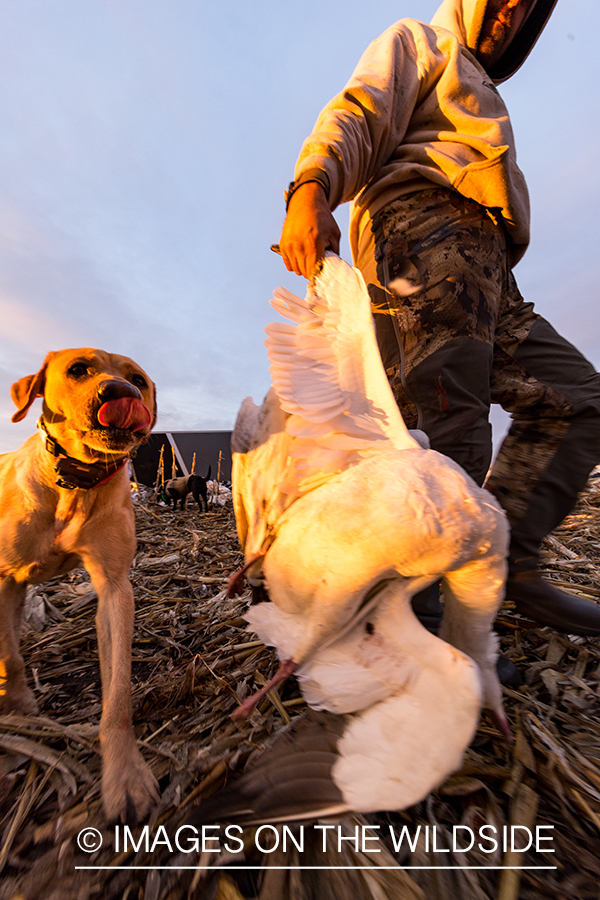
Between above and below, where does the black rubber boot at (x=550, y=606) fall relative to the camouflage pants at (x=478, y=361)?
below

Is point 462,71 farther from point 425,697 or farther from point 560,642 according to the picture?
point 560,642

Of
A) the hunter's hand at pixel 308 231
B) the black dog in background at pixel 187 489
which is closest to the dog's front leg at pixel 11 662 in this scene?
the hunter's hand at pixel 308 231

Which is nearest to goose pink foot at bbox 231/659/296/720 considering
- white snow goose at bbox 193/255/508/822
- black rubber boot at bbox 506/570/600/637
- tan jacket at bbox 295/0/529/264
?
white snow goose at bbox 193/255/508/822

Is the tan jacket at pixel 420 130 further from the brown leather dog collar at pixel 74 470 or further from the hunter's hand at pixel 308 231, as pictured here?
the brown leather dog collar at pixel 74 470

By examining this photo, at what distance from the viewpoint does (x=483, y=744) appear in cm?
124

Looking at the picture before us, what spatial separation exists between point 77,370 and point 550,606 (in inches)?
95.1

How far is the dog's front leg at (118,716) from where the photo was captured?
3.52ft

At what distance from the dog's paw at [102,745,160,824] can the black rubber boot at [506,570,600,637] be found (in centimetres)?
164

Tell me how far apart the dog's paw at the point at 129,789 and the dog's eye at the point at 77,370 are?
1448mm

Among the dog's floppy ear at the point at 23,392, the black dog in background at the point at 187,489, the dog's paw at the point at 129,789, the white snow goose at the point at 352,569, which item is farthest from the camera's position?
the black dog in background at the point at 187,489

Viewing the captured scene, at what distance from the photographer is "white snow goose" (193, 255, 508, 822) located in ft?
2.78

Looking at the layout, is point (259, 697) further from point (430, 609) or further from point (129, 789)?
point (430, 609)

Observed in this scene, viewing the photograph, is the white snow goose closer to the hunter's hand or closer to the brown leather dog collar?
the hunter's hand

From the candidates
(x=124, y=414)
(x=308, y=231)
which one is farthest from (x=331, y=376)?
(x=124, y=414)
